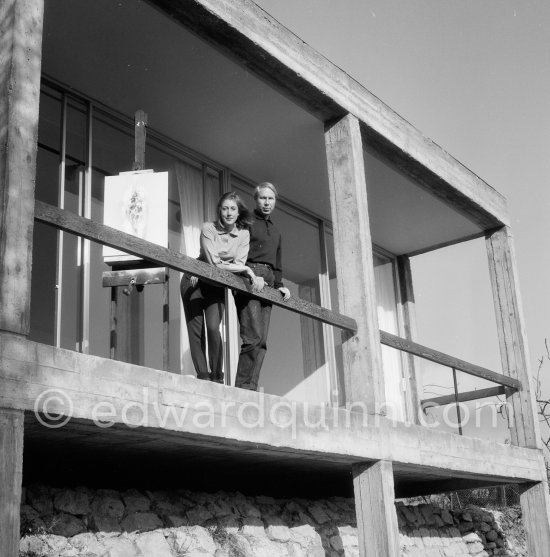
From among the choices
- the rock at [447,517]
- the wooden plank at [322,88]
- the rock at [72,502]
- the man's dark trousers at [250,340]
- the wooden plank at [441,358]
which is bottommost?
the rock at [72,502]

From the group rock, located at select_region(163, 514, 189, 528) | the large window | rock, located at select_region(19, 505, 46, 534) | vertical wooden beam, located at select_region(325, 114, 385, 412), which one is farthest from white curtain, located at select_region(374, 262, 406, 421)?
rock, located at select_region(19, 505, 46, 534)

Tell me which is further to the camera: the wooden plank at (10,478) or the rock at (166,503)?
the rock at (166,503)

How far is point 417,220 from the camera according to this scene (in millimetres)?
9938

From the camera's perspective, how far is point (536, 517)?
802 cm

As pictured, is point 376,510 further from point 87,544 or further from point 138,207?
point 138,207

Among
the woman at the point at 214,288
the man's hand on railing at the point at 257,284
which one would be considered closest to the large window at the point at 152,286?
Answer: the woman at the point at 214,288

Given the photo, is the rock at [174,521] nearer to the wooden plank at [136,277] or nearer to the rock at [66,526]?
the rock at [66,526]

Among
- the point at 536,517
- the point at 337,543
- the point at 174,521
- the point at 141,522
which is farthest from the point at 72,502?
the point at 536,517

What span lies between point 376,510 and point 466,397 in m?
3.67

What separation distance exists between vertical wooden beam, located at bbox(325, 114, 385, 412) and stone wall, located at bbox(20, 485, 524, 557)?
129 centimetres

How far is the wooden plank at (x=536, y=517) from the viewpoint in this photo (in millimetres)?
7812

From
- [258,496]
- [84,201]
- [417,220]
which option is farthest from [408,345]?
[417,220]

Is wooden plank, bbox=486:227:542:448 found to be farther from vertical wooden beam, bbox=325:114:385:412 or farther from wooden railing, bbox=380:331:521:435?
vertical wooden beam, bbox=325:114:385:412

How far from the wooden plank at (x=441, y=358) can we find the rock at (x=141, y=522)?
1.99m
